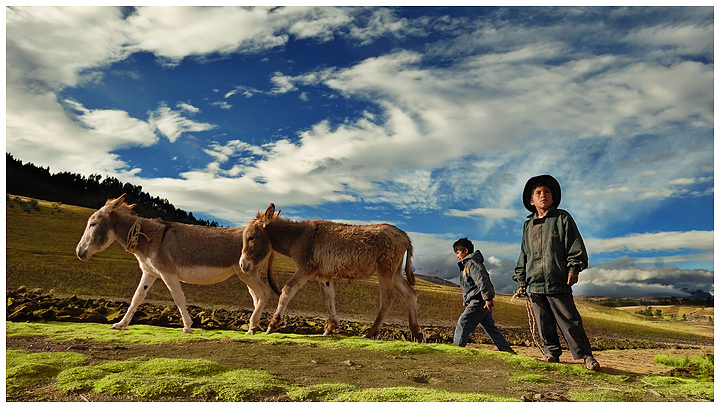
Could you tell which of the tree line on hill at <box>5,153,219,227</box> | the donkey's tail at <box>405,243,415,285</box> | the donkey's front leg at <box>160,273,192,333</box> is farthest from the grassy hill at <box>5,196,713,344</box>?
the tree line on hill at <box>5,153,219,227</box>

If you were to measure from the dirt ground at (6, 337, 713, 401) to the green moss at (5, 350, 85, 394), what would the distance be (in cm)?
26

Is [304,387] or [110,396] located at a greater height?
[304,387]

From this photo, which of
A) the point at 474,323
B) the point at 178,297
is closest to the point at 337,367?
the point at 474,323

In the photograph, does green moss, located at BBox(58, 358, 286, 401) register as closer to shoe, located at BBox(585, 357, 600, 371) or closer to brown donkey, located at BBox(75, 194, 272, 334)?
brown donkey, located at BBox(75, 194, 272, 334)

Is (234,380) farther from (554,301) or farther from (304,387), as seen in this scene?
(554,301)

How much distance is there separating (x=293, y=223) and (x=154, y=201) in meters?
61.8

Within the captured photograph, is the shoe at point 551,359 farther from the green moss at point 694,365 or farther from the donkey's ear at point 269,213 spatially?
the donkey's ear at point 269,213

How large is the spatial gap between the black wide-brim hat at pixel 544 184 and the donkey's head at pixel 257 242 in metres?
5.64

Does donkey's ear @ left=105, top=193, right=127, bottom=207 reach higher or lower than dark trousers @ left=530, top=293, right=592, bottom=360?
higher

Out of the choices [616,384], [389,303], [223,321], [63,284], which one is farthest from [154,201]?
[616,384]

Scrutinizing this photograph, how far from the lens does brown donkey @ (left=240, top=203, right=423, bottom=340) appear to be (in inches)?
416

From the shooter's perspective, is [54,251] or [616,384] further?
[54,251]

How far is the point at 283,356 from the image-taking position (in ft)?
26.0

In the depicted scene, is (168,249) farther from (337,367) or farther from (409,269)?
(337,367)
